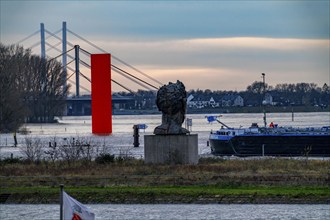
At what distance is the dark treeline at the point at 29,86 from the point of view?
128650 mm

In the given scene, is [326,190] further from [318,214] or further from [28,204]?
[28,204]

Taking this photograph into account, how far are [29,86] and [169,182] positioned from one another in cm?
13283

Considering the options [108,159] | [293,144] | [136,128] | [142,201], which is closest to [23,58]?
[136,128]

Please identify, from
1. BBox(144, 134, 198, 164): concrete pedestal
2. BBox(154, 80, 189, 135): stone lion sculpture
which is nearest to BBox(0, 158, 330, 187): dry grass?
BBox(144, 134, 198, 164): concrete pedestal

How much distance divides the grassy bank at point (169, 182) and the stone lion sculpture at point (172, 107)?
6.46 feet

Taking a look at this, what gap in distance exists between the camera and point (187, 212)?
3409 centimetres

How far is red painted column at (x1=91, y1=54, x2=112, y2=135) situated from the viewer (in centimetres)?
10794

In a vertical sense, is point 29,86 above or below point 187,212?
above

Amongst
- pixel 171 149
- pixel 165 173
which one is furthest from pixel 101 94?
pixel 165 173

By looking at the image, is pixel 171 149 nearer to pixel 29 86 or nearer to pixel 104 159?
pixel 104 159

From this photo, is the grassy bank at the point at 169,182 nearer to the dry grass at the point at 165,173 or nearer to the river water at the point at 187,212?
the dry grass at the point at 165,173

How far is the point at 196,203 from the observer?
36.3 m

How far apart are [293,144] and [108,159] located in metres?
20.9

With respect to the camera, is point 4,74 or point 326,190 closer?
point 326,190
